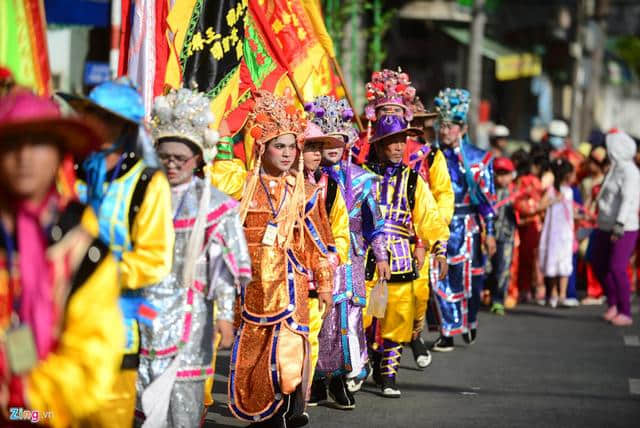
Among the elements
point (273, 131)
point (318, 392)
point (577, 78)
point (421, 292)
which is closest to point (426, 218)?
point (421, 292)

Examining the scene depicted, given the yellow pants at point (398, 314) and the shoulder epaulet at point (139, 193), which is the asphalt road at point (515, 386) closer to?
the yellow pants at point (398, 314)

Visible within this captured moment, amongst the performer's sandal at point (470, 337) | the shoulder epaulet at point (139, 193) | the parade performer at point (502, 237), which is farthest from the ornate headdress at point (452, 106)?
the shoulder epaulet at point (139, 193)

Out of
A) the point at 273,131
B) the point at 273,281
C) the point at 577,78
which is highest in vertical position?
the point at 577,78

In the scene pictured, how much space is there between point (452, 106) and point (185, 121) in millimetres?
6216

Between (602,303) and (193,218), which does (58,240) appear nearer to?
(193,218)

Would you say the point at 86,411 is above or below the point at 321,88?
below

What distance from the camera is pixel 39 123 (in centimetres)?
416

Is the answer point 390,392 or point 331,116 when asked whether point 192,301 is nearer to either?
point 331,116

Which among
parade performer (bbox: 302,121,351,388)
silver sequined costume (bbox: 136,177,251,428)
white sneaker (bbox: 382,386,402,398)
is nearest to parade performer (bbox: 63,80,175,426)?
silver sequined costume (bbox: 136,177,251,428)

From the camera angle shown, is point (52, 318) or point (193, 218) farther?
point (193, 218)

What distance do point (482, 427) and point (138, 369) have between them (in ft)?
10.8

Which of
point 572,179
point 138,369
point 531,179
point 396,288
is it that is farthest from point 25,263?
point 572,179

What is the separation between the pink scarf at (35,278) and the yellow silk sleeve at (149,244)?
1322mm

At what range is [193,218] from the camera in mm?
6441
